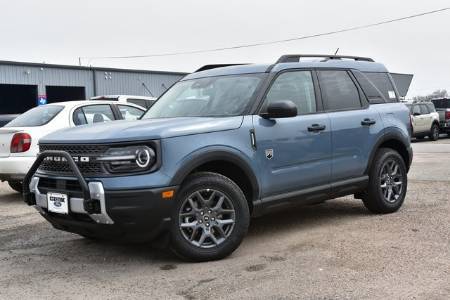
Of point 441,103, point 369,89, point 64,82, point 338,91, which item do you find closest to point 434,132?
point 441,103

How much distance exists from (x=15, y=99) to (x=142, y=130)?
39.2m

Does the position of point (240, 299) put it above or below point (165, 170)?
below

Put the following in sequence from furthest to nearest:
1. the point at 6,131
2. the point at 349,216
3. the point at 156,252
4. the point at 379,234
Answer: the point at 6,131 → the point at 349,216 → the point at 379,234 → the point at 156,252

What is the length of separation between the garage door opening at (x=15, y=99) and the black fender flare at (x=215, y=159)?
35.3 m

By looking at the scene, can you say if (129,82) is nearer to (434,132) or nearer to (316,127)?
(434,132)

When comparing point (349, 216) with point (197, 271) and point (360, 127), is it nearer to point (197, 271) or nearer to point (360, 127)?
point (360, 127)

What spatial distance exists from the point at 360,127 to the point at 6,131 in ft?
17.1

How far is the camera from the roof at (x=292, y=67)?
5891 millimetres

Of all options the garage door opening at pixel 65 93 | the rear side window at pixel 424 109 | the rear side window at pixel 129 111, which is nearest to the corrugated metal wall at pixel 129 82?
the garage door opening at pixel 65 93

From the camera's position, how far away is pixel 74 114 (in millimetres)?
8859

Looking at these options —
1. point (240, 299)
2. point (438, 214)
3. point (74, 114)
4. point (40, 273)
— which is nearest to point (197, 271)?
point (240, 299)

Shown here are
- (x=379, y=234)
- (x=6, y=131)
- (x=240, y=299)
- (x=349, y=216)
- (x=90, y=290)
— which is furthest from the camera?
(x=6, y=131)

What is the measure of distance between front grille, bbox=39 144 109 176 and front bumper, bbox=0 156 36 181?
10.7ft

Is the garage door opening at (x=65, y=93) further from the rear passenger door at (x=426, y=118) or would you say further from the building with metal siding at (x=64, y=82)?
the rear passenger door at (x=426, y=118)
